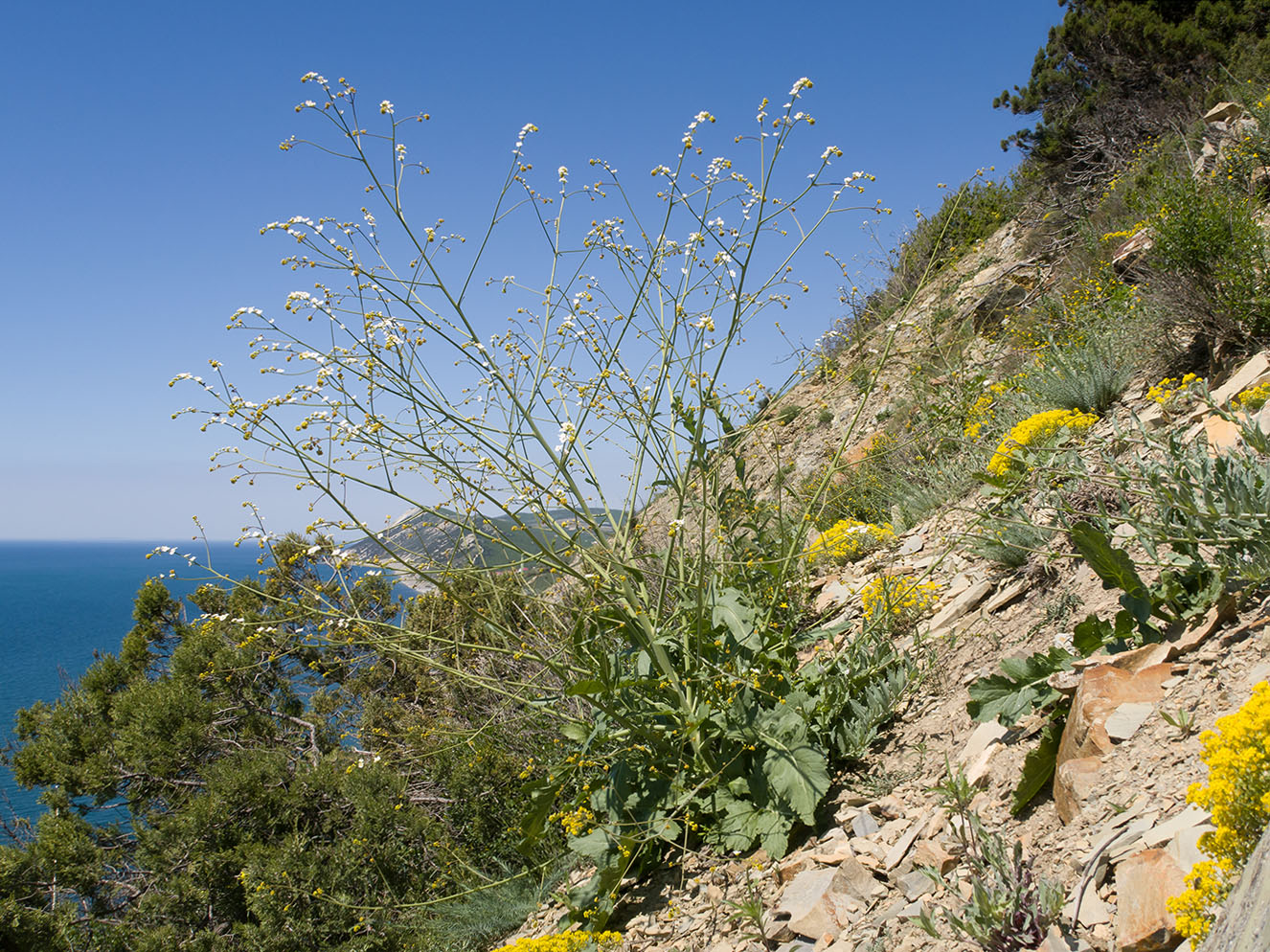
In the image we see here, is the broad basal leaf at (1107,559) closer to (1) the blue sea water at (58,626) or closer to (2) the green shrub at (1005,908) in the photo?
(2) the green shrub at (1005,908)

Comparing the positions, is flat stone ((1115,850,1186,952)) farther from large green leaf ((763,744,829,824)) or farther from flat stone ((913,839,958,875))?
large green leaf ((763,744,829,824))

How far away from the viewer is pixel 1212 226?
3.89 m

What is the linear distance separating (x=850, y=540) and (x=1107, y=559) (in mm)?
2071

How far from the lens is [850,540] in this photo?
4336mm

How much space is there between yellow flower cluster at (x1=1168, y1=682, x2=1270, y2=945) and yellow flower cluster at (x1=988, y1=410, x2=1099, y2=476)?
252 cm

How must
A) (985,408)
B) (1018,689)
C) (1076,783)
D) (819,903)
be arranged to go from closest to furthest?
(1076,783), (819,903), (1018,689), (985,408)

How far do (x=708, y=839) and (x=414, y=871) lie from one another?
147 inches

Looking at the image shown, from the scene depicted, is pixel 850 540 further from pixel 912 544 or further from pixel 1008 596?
pixel 1008 596

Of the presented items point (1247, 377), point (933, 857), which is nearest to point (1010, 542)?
point (1247, 377)

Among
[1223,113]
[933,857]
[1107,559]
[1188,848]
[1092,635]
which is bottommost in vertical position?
[933,857]

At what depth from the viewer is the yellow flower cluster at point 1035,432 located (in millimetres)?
3623

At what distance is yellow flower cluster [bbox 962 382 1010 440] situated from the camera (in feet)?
16.4

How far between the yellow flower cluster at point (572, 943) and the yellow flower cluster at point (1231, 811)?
1.87m

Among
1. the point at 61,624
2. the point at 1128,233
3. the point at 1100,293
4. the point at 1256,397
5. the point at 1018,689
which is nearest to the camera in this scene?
the point at 1018,689
